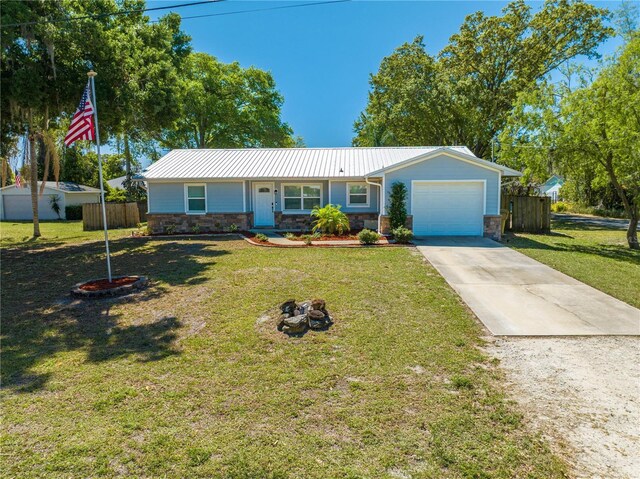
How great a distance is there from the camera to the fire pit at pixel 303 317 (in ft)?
18.5

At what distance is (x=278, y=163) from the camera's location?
19188 mm

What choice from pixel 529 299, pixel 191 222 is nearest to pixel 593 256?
pixel 529 299

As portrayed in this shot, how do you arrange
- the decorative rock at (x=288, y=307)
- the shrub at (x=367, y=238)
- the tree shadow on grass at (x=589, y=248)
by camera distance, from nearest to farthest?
the decorative rock at (x=288, y=307), the tree shadow on grass at (x=589, y=248), the shrub at (x=367, y=238)

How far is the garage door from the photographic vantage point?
15.2 metres

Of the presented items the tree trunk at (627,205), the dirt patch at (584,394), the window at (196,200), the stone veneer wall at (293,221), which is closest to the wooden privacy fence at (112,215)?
the window at (196,200)

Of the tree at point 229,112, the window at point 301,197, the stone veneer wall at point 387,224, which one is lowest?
the stone veneer wall at point 387,224

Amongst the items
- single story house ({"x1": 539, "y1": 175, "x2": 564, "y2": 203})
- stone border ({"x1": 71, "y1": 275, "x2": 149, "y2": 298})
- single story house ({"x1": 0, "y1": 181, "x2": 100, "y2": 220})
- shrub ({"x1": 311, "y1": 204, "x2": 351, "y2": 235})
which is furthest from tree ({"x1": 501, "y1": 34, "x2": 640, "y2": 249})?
single story house ({"x1": 539, "y1": 175, "x2": 564, "y2": 203})

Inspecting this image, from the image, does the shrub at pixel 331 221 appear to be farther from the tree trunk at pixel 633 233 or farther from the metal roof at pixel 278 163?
the tree trunk at pixel 633 233

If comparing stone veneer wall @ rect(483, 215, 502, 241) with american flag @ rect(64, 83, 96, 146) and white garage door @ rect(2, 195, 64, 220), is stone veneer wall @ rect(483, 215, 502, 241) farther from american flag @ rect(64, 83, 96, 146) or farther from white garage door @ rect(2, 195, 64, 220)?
white garage door @ rect(2, 195, 64, 220)

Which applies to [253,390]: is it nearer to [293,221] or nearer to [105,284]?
[105,284]

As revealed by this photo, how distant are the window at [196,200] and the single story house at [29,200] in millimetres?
16880

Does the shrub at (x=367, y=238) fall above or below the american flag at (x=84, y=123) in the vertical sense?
below

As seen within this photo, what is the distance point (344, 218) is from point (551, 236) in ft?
29.3

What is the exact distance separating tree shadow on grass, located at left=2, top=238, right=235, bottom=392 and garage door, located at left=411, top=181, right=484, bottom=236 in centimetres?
781
